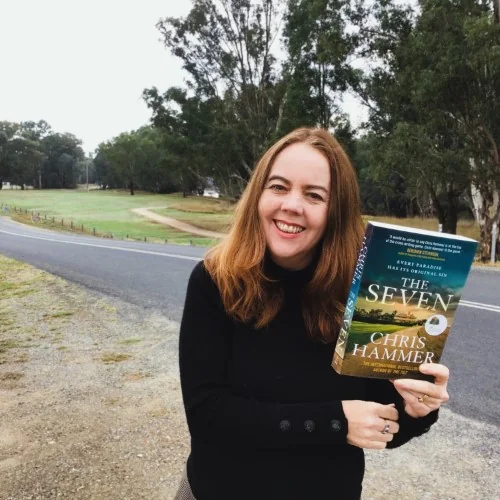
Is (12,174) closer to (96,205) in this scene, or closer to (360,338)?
(96,205)

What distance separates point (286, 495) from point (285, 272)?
59 centimetres

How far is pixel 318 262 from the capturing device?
4.42 ft

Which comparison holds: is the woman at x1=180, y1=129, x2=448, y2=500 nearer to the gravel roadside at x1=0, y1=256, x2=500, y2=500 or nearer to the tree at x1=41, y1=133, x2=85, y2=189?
the gravel roadside at x1=0, y1=256, x2=500, y2=500

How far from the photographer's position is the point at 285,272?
1.36 m

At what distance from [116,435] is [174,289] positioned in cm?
501

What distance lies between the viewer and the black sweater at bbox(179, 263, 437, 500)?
120cm

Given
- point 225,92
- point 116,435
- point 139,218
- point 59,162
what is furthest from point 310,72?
point 59,162

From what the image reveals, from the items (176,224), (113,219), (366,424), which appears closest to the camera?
(366,424)

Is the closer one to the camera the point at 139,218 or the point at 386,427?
the point at 386,427

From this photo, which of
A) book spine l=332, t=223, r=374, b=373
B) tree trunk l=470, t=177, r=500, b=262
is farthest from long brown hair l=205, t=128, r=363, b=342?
tree trunk l=470, t=177, r=500, b=262

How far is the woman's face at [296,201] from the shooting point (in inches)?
50.1

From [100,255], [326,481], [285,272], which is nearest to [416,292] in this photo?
[285,272]

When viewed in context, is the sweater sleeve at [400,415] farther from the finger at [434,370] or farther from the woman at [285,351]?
the finger at [434,370]

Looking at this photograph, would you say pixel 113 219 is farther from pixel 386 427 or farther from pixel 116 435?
pixel 386 427
